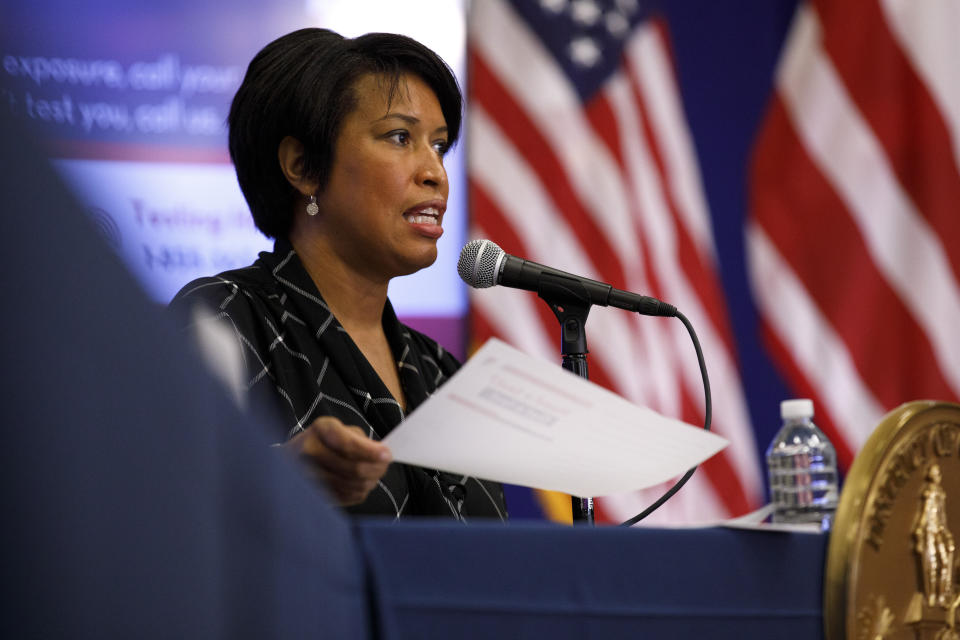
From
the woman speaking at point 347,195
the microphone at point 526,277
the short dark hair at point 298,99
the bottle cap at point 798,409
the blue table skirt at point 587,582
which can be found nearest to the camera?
the blue table skirt at point 587,582

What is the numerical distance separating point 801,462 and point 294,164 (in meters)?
0.92

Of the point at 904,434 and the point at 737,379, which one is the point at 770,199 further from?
the point at 904,434

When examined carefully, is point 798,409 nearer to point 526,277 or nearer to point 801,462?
point 801,462

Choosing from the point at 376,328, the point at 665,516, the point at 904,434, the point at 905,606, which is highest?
the point at 376,328

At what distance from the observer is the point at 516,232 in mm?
3061

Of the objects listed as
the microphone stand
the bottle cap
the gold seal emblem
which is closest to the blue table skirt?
the gold seal emblem

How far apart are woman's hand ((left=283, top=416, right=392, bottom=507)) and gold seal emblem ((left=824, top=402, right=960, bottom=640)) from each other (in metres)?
0.37

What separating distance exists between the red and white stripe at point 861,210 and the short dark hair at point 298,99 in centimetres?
184

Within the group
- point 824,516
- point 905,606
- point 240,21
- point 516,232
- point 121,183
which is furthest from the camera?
point 516,232

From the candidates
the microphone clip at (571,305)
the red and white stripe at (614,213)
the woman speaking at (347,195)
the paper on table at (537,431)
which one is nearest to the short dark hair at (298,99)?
the woman speaking at (347,195)

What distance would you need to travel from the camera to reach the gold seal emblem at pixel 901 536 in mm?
797

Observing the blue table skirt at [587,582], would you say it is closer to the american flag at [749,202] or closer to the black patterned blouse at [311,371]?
the black patterned blouse at [311,371]

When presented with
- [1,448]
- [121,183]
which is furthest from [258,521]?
[121,183]

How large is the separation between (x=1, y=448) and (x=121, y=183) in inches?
96.1
